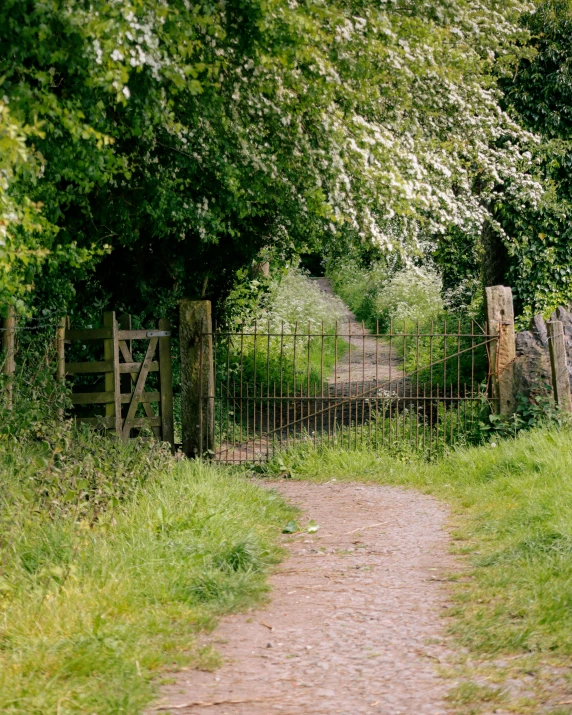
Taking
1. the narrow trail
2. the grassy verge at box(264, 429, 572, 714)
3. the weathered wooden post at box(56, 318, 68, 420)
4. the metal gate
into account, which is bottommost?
the narrow trail

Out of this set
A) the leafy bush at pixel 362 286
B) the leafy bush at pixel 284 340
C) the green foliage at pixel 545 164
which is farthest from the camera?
the leafy bush at pixel 362 286

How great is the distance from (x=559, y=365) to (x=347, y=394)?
5.91 m

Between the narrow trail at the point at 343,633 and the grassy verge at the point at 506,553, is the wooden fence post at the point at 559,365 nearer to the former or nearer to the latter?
the grassy verge at the point at 506,553

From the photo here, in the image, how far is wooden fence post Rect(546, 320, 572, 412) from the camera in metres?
10.4

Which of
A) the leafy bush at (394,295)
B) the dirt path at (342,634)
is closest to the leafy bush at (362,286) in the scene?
the leafy bush at (394,295)

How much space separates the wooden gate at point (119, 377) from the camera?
10.2 m

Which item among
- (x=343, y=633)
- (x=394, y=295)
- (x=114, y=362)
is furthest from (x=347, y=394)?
(x=394, y=295)

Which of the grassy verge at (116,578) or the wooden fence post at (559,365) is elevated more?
the wooden fence post at (559,365)

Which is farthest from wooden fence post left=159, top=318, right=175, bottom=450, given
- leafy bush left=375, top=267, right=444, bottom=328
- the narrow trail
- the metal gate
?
leafy bush left=375, top=267, right=444, bottom=328

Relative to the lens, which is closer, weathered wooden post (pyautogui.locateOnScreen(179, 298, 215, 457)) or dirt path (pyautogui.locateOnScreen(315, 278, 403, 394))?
weathered wooden post (pyautogui.locateOnScreen(179, 298, 215, 457))

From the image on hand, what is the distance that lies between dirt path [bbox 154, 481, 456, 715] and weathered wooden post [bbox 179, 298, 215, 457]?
3.05 meters

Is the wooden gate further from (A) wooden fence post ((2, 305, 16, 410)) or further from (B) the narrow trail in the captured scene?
(B) the narrow trail

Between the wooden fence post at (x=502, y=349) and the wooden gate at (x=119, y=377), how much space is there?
4.17 meters

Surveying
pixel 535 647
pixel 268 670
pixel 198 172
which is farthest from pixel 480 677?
pixel 198 172
